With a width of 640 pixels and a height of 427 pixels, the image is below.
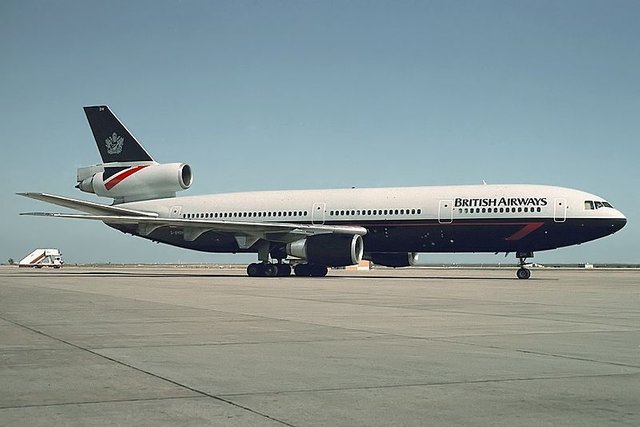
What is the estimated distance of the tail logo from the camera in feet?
128

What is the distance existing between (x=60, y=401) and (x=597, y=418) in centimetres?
359

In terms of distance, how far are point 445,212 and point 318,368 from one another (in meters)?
25.3

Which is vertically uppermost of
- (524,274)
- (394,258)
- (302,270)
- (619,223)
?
(619,223)

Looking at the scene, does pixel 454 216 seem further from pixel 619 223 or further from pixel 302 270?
pixel 302 270

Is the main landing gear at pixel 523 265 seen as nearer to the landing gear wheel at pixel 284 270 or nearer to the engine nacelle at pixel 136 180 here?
the landing gear wheel at pixel 284 270

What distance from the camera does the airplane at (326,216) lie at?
30641mm

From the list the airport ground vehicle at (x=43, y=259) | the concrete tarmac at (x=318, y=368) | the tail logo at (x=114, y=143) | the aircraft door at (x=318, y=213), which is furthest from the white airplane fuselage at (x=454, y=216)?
the airport ground vehicle at (x=43, y=259)

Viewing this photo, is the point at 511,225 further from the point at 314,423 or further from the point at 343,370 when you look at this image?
the point at 314,423

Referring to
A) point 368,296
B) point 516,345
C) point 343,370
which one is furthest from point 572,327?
point 368,296

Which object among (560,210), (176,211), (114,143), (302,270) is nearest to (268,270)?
(302,270)

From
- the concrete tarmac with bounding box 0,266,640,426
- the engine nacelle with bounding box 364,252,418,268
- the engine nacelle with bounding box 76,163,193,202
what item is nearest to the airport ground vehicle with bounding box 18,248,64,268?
the engine nacelle with bounding box 76,163,193,202

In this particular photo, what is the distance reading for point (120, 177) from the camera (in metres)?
39.3

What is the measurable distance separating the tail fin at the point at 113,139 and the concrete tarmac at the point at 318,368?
1069 inches

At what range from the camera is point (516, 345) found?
8570 mm
